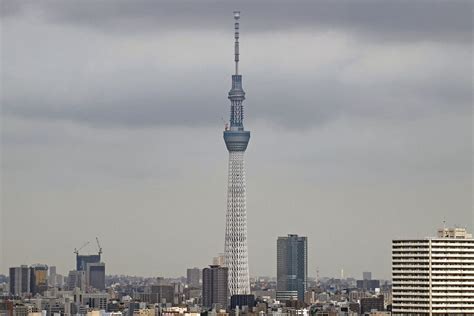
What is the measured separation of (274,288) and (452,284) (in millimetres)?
74062

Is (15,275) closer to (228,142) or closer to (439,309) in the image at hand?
(228,142)

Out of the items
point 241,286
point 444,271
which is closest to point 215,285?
point 241,286

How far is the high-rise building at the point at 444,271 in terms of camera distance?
57.7 meters

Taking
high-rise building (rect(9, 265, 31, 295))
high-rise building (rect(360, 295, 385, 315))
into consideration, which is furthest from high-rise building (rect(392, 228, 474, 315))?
high-rise building (rect(9, 265, 31, 295))

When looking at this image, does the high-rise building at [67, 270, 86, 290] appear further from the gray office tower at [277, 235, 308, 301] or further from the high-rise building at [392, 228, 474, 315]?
the high-rise building at [392, 228, 474, 315]

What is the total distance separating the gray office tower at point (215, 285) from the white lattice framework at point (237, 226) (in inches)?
75.0

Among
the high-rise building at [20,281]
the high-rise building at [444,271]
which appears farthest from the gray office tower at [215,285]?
the high-rise building at [444,271]

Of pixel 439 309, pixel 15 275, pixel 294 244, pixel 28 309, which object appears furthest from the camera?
pixel 294 244

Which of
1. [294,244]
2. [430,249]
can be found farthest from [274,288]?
[430,249]

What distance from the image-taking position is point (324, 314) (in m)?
89.9

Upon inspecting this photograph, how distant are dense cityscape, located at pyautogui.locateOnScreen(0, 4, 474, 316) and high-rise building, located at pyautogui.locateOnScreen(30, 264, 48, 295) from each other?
0.29 feet

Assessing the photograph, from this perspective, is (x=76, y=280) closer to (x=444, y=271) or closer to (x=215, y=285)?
(x=215, y=285)

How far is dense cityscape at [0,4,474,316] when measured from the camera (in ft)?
190

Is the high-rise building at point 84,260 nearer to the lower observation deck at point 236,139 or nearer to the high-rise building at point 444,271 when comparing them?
the lower observation deck at point 236,139
